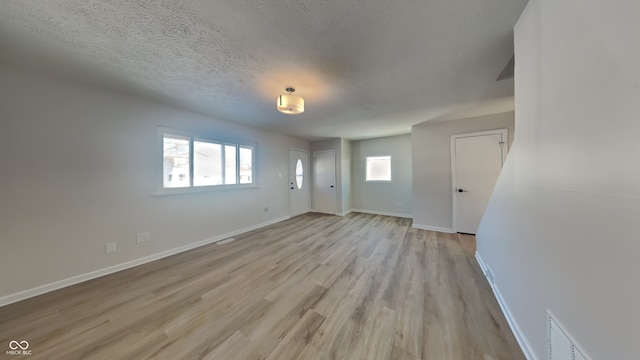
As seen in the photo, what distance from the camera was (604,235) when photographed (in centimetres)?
73

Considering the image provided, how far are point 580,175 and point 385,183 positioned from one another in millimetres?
4588

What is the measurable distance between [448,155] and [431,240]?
1.80 meters

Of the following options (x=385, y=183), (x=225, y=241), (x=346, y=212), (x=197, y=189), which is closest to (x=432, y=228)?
(x=385, y=183)

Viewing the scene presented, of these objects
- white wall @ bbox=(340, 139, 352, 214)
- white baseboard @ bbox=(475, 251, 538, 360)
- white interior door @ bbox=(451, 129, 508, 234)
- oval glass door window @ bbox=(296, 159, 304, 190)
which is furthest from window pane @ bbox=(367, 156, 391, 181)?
white baseboard @ bbox=(475, 251, 538, 360)

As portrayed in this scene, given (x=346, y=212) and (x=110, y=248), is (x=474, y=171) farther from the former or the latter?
(x=110, y=248)

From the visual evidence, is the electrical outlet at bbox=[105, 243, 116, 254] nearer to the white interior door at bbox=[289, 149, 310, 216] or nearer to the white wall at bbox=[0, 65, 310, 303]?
the white wall at bbox=[0, 65, 310, 303]

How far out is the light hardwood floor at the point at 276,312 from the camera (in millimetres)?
1337

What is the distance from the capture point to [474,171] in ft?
12.0

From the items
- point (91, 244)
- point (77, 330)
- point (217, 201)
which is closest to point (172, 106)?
point (217, 201)

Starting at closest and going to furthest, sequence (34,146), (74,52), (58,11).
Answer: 1. (58,11)
2. (74,52)
3. (34,146)

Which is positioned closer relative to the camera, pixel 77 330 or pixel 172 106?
pixel 77 330

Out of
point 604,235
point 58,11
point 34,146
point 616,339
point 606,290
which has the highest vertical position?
point 58,11

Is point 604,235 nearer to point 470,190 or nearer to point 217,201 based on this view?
point 470,190

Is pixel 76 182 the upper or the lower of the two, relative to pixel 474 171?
lower
